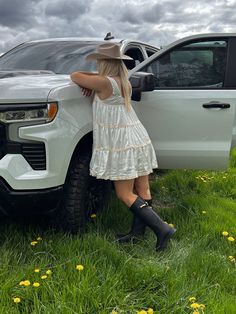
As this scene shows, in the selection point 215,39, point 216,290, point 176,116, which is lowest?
point 216,290

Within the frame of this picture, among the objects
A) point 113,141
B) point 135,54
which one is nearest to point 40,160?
point 113,141

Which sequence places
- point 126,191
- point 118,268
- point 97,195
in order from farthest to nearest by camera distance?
point 97,195
point 126,191
point 118,268

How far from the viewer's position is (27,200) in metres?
3.07

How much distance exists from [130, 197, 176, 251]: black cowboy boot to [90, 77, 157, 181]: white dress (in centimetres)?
28

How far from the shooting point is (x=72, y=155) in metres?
3.49

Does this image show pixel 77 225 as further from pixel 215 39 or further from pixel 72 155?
pixel 215 39

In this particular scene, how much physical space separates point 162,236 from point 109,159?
2.34 ft

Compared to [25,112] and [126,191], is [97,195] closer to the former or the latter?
[126,191]

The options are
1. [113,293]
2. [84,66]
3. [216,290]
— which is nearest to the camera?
[113,293]

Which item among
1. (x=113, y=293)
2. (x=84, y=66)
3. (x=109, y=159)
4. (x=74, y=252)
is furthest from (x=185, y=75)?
(x=113, y=293)

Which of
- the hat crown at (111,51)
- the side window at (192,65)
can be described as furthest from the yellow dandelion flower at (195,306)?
the side window at (192,65)

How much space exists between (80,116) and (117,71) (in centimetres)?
45

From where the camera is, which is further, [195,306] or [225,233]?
[225,233]

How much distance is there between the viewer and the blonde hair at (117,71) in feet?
11.2
